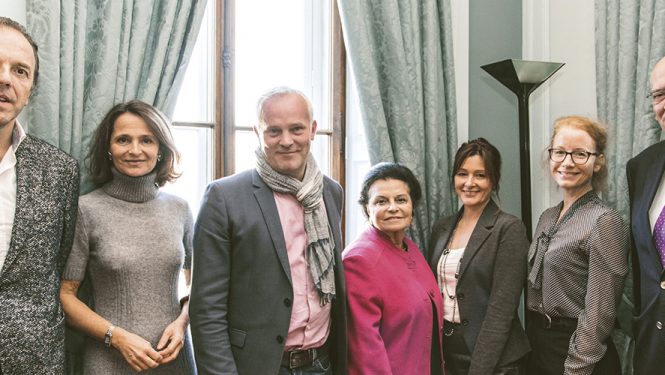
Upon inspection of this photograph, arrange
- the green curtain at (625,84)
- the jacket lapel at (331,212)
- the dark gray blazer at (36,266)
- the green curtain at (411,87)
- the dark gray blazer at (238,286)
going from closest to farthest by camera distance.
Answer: the dark gray blazer at (36,266) → the dark gray blazer at (238,286) → the jacket lapel at (331,212) → the green curtain at (625,84) → the green curtain at (411,87)

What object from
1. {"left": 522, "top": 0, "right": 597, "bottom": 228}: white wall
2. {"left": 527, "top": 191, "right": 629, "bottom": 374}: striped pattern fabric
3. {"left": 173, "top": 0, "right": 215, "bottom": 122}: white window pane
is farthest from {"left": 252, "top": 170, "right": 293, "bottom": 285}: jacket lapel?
{"left": 522, "top": 0, "right": 597, "bottom": 228}: white wall

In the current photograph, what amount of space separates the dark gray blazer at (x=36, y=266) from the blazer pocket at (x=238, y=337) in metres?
0.44

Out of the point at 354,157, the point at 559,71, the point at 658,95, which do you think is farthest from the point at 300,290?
the point at 559,71

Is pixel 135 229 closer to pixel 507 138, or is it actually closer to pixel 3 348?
pixel 3 348

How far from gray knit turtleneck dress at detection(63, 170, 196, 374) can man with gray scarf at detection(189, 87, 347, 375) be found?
162 millimetres

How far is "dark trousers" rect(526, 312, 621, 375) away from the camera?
2.03m

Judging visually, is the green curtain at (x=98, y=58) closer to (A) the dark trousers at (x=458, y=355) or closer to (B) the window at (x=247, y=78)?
(B) the window at (x=247, y=78)

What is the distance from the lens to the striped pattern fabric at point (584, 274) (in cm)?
197

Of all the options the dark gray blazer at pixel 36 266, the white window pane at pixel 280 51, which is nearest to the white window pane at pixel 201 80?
the white window pane at pixel 280 51

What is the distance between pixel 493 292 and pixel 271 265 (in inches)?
34.0

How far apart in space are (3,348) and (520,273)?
5.35 feet

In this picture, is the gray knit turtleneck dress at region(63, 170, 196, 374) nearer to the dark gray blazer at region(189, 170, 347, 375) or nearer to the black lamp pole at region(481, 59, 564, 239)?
the dark gray blazer at region(189, 170, 347, 375)

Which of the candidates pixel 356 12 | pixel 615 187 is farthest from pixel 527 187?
pixel 356 12

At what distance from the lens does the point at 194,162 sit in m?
2.41
